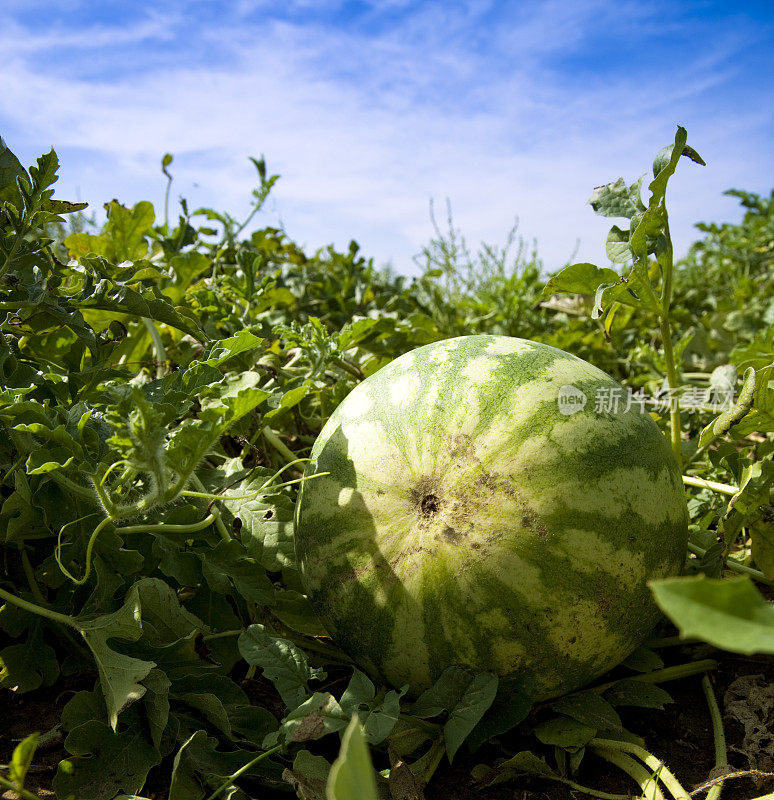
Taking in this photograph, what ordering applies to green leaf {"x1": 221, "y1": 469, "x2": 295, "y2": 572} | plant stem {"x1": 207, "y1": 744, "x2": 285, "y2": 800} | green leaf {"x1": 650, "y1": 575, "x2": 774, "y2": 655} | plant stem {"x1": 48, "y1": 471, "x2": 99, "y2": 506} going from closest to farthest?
green leaf {"x1": 650, "y1": 575, "x2": 774, "y2": 655}
plant stem {"x1": 207, "y1": 744, "x2": 285, "y2": 800}
plant stem {"x1": 48, "y1": 471, "x2": 99, "y2": 506}
green leaf {"x1": 221, "y1": 469, "x2": 295, "y2": 572}

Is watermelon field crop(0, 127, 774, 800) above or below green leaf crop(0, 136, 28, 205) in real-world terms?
below

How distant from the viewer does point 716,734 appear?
150cm

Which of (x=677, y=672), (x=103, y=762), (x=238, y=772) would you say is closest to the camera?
(x=238, y=772)

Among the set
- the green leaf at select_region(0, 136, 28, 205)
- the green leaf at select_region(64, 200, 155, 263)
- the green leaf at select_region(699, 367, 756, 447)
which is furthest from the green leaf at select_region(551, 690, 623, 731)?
the green leaf at select_region(64, 200, 155, 263)

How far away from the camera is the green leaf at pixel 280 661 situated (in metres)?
1.28

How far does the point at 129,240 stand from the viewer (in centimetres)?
227

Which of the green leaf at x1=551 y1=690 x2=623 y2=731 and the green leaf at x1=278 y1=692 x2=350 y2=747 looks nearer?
the green leaf at x1=278 y1=692 x2=350 y2=747

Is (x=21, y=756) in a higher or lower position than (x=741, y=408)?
lower

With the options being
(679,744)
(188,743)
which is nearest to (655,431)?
(679,744)

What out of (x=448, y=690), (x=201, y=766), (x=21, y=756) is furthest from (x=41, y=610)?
(x=448, y=690)

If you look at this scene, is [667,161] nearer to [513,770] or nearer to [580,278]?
[580,278]

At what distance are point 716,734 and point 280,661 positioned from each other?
3.06 ft

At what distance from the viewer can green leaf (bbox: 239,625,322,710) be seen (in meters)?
1.28

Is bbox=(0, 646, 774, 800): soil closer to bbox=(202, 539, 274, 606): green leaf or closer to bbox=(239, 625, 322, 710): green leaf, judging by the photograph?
bbox=(239, 625, 322, 710): green leaf
